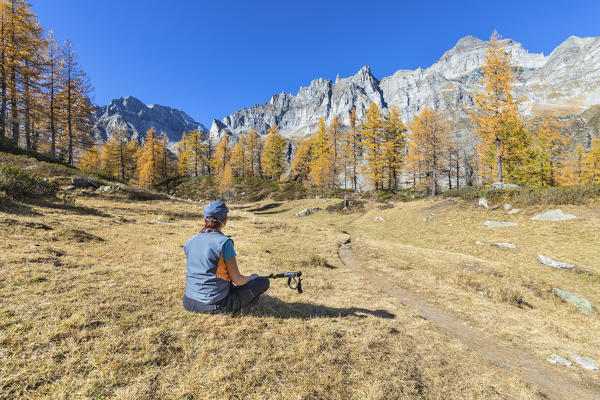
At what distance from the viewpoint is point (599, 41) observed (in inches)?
7264

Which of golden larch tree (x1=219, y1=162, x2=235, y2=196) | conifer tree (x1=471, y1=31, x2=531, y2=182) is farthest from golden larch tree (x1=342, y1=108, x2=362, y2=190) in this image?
golden larch tree (x1=219, y1=162, x2=235, y2=196)

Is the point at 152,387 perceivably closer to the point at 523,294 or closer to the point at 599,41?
the point at 523,294

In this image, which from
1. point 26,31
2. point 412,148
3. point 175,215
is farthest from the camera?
point 412,148

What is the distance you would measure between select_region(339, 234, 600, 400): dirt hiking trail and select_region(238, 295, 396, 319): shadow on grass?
1.90 meters

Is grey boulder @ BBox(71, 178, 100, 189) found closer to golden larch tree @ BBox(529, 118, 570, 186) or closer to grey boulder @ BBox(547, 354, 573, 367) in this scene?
grey boulder @ BBox(547, 354, 573, 367)

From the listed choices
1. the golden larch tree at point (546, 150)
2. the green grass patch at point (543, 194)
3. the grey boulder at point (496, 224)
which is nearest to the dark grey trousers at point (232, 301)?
the grey boulder at point (496, 224)

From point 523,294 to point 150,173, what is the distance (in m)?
66.4

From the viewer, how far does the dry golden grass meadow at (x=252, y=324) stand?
10.3 feet

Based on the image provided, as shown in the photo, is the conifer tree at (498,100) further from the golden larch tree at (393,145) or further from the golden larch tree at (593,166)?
the golden larch tree at (593,166)

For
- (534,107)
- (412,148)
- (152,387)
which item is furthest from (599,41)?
(152,387)

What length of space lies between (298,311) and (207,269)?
8.78 feet

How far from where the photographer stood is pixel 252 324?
187 inches

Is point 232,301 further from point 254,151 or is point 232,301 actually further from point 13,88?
point 254,151

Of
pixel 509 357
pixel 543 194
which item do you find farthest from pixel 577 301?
pixel 543 194
